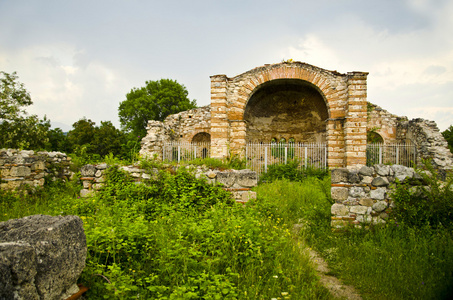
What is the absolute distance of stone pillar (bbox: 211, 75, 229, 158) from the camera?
41.1 feet

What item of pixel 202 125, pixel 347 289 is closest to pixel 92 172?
pixel 347 289

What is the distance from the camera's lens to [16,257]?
59.5 inches

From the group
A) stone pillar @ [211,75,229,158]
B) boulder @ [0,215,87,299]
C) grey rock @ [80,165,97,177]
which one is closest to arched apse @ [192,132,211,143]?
stone pillar @ [211,75,229,158]

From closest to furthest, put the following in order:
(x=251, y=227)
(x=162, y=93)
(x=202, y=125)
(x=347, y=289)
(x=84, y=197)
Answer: (x=347, y=289) < (x=251, y=227) < (x=84, y=197) < (x=202, y=125) < (x=162, y=93)

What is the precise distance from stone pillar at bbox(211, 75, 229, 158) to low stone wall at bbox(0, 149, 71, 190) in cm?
683

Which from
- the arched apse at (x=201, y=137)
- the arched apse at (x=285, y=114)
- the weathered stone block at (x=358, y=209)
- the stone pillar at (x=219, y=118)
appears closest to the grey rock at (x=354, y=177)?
the weathered stone block at (x=358, y=209)

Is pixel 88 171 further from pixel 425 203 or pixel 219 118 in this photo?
pixel 219 118

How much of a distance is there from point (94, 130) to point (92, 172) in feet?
56.7

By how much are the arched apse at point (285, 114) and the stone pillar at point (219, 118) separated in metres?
2.84

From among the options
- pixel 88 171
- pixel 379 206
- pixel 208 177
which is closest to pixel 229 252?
pixel 208 177

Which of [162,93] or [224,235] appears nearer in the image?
[224,235]

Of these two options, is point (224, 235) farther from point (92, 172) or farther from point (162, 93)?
point (162, 93)

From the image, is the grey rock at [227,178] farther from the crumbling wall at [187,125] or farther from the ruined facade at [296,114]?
the crumbling wall at [187,125]

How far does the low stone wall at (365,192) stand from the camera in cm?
481
